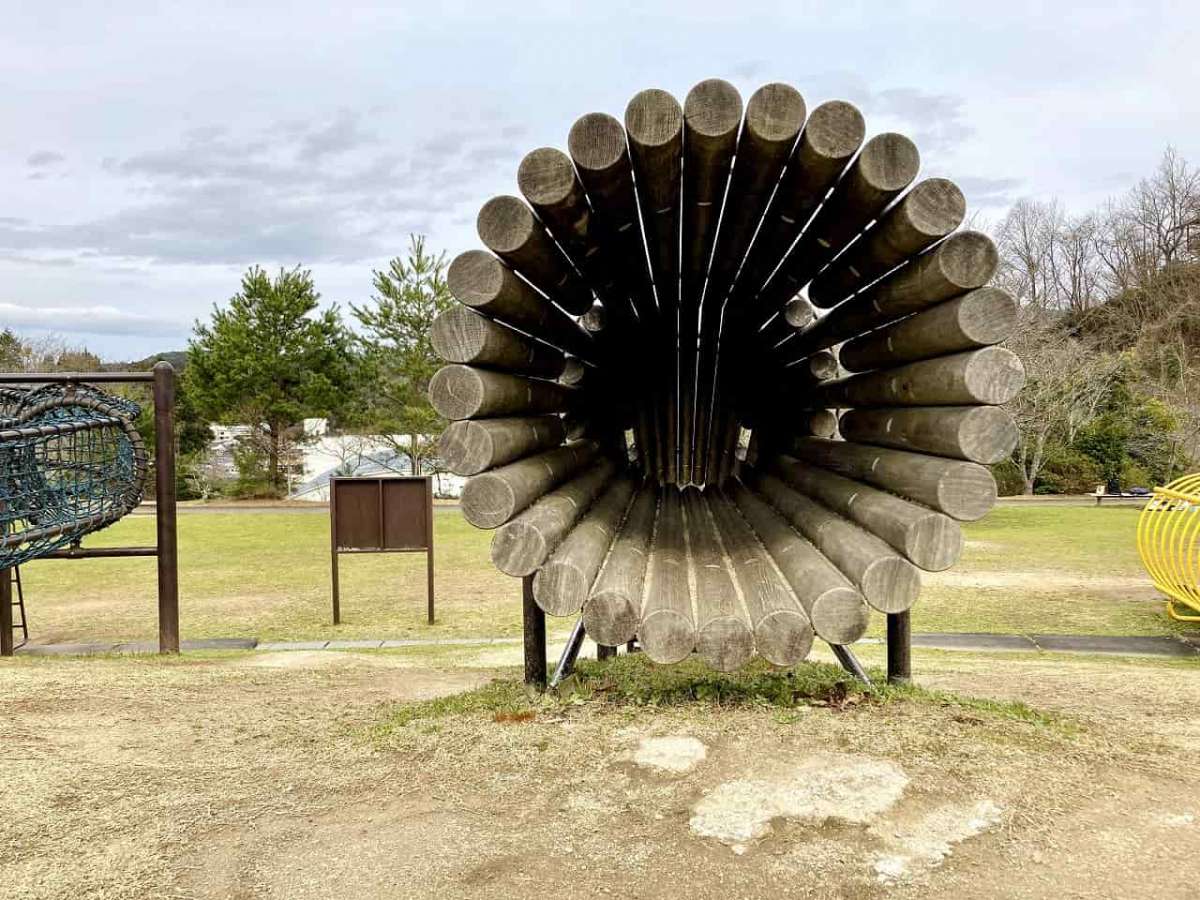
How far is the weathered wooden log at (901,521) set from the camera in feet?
10.9

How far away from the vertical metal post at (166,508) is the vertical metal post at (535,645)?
3.88 metres

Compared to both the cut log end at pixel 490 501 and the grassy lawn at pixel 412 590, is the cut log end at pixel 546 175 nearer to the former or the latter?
the cut log end at pixel 490 501

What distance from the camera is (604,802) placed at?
112 inches

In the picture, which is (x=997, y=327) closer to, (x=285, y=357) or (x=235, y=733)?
(x=235, y=733)

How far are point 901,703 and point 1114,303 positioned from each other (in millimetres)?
33817

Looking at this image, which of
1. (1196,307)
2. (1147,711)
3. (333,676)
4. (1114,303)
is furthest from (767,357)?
(1114,303)

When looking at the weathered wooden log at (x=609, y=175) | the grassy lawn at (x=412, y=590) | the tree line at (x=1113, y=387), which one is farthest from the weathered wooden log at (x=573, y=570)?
the tree line at (x=1113, y=387)

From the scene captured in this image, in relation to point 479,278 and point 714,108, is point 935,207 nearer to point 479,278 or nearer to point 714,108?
point 714,108

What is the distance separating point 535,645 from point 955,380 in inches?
81.7

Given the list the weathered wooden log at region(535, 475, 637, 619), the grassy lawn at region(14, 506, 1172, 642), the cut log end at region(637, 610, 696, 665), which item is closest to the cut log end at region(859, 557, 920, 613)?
the cut log end at region(637, 610, 696, 665)

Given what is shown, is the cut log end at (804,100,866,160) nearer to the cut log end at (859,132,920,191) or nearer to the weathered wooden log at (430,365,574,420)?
the cut log end at (859,132,920,191)

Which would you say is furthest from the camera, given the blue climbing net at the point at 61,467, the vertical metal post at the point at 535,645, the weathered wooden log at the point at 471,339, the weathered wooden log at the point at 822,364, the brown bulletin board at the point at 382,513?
the brown bulletin board at the point at 382,513

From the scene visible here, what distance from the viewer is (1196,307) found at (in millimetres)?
26734

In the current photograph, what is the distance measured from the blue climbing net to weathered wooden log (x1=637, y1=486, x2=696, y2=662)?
4.58 meters
